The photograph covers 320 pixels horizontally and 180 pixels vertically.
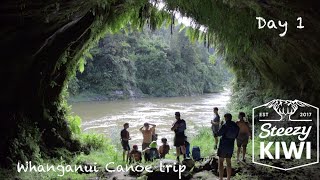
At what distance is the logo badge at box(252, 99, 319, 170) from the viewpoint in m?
8.83

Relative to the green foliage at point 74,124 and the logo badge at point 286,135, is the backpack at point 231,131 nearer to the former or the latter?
the logo badge at point 286,135

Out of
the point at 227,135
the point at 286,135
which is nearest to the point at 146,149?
the point at 227,135

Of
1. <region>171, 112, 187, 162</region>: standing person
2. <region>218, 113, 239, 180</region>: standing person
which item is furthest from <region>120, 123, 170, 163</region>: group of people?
<region>218, 113, 239, 180</region>: standing person

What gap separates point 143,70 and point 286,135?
44.7 metres

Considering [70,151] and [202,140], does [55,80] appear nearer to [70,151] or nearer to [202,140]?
[70,151]

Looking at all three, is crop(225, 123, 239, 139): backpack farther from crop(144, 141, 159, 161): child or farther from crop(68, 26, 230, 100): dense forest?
crop(68, 26, 230, 100): dense forest

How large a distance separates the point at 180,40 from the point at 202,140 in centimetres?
4948

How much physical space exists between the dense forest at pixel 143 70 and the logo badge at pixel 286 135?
2347 cm

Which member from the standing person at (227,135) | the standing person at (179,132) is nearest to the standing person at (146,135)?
the standing person at (179,132)

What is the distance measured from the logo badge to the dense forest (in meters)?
23.5

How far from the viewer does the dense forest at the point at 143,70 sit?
44.5 meters

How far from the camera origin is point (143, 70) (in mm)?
54531

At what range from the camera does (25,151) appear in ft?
27.0

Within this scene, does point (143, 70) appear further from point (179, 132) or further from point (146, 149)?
point (179, 132)
